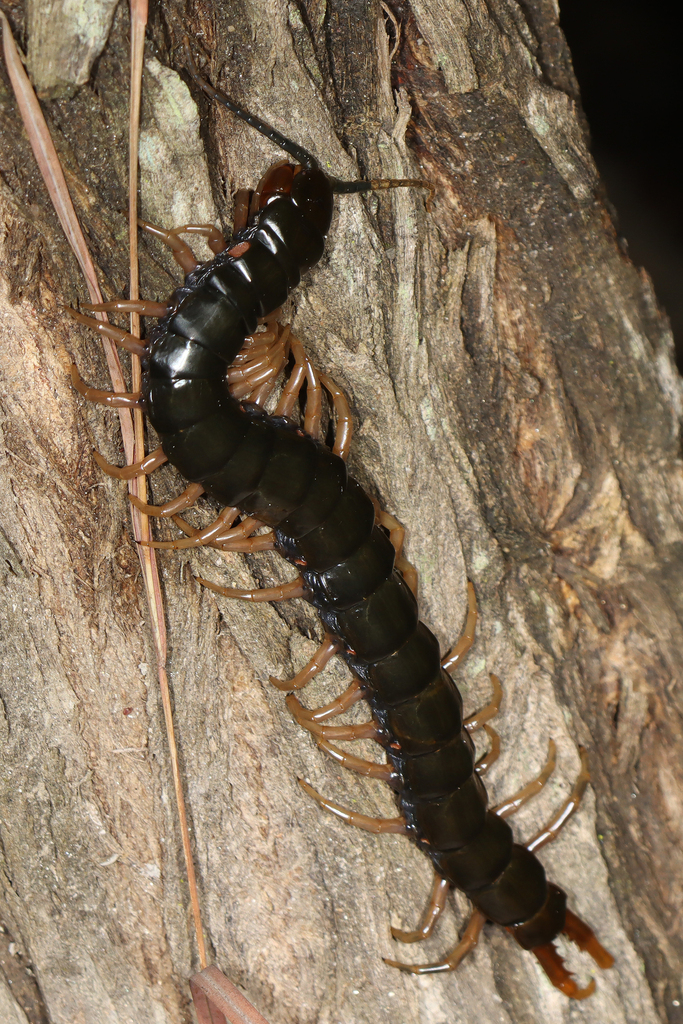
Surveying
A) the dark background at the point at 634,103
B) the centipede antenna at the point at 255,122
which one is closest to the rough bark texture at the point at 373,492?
the centipede antenna at the point at 255,122

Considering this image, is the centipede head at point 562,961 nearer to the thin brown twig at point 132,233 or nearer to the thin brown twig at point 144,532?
the thin brown twig at point 144,532

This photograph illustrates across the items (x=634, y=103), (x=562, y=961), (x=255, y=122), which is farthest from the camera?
(x=634, y=103)

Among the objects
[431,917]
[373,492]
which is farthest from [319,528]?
[431,917]

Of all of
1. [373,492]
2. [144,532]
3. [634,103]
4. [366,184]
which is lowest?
[144,532]

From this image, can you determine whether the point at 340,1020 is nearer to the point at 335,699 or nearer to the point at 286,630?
the point at 335,699

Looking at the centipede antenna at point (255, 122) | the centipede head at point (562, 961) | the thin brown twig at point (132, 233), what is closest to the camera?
the thin brown twig at point (132, 233)

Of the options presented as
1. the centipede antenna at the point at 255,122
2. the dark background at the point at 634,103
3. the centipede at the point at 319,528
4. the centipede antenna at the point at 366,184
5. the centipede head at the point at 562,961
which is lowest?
the centipede head at the point at 562,961

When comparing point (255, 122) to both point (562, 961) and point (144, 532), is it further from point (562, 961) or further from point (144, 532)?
point (562, 961)
